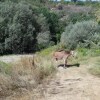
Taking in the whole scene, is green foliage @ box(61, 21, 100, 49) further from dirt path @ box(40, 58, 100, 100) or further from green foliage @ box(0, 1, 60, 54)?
dirt path @ box(40, 58, 100, 100)

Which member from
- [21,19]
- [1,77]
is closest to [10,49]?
[21,19]

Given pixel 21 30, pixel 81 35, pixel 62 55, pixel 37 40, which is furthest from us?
pixel 37 40

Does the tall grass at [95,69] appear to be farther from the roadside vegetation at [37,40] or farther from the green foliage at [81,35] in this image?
the green foliage at [81,35]

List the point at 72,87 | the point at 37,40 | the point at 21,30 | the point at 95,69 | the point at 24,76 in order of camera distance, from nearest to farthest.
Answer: the point at 72,87 < the point at 24,76 < the point at 95,69 < the point at 21,30 < the point at 37,40

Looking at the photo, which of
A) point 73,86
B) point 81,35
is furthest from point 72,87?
point 81,35

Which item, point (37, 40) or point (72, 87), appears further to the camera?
point (37, 40)

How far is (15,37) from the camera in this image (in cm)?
2181

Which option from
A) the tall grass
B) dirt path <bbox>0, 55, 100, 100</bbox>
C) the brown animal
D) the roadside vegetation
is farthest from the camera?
the brown animal

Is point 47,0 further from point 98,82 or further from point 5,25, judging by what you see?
point 98,82

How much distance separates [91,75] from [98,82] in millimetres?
863

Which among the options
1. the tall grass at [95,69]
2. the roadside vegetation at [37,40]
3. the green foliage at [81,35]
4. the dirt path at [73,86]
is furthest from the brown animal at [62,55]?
the green foliage at [81,35]

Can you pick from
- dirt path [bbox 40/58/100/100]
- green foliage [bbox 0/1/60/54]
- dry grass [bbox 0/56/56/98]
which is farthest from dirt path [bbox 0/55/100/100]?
green foliage [bbox 0/1/60/54]

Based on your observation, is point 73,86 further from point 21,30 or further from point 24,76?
point 21,30

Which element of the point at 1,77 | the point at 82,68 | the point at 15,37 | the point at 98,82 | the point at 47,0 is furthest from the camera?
the point at 47,0
